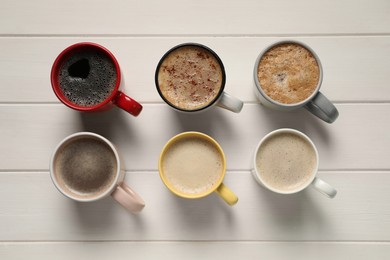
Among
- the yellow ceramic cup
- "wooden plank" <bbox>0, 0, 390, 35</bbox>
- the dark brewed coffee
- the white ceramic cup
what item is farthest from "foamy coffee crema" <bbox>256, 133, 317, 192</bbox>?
the dark brewed coffee

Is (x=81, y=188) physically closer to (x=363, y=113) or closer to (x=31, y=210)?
(x=31, y=210)

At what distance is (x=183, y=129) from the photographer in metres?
1.03

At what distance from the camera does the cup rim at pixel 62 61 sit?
0.91 metres

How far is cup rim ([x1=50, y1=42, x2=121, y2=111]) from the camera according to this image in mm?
914

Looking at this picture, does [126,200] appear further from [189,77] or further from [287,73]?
[287,73]

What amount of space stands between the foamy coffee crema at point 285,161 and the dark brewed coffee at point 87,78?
0.40 meters

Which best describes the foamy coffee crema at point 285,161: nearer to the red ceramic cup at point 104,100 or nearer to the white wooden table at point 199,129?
the white wooden table at point 199,129

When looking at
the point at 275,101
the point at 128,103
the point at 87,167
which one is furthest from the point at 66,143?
the point at 275,101

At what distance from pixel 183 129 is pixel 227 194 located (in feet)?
0.68

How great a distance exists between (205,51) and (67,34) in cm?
36

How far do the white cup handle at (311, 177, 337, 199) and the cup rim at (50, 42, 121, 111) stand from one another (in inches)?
20.0

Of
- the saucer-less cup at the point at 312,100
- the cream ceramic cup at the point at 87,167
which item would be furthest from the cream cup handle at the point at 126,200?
the saucer-less cup at the point at 312,100

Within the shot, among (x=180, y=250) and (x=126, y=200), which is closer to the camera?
(x=126, y=200)

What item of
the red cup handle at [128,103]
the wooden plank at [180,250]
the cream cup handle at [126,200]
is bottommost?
the wooden plank at [180,250]
